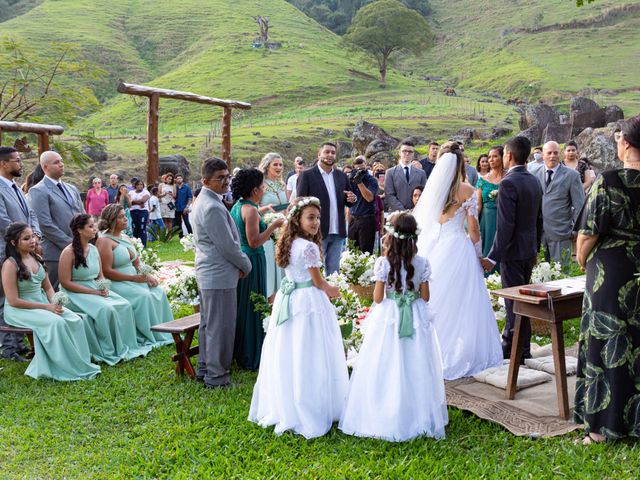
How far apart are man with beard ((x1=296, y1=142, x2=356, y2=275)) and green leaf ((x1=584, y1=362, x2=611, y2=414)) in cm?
495

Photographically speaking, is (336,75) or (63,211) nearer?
(63,211)

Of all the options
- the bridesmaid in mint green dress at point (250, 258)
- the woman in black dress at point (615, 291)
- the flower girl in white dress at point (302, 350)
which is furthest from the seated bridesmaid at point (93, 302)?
the woman in black dress at point (615, 291)

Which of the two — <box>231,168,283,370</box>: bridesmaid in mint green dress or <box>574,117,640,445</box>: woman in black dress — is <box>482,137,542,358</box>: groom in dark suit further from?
<box>231,168,283,370</box>: bridesmaid in mint green dress

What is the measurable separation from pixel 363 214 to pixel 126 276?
441 cm

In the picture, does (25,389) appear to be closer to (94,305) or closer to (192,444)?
(94,305)

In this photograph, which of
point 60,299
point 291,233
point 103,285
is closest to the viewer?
point 291,233

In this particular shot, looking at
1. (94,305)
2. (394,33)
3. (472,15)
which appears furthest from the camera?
(472,15)

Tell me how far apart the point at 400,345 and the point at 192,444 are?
5.82ft

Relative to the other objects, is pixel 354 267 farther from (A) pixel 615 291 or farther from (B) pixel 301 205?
(A) pixel 615 291

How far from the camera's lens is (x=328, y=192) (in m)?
9.37

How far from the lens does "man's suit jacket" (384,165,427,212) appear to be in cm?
1123

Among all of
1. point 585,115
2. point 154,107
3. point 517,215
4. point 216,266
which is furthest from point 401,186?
point 585,115

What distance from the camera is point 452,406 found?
5.73 m

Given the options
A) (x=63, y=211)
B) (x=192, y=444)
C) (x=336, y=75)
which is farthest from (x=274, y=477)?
(x=336, y=75)
